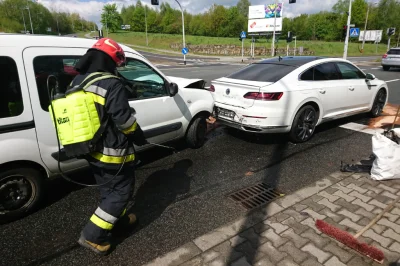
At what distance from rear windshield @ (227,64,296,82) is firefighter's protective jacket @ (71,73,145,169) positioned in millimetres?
3244

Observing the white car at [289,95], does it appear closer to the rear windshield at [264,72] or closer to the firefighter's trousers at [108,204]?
the rear windshield at [264,72]

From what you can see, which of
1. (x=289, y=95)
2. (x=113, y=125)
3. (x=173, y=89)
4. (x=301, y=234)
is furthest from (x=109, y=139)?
(x=289, y=95)

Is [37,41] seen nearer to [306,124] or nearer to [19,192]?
[19,192]

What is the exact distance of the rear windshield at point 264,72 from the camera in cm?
511

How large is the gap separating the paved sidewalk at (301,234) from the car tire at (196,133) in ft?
6.58

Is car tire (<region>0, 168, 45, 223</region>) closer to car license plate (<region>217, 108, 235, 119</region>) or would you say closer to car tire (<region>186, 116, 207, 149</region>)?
car tire (<region>186, 116, 207, 149</region>)

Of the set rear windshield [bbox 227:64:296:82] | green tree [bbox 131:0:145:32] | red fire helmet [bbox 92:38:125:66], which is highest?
green tree [bbox 131:0:145:32]

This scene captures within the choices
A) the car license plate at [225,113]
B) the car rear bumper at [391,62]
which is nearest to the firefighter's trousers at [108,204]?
the car license plate at [225,113]

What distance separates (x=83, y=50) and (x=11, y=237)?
2195 millimetres

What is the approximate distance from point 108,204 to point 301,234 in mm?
1879

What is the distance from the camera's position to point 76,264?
249 cm

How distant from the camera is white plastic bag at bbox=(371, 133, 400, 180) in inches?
151

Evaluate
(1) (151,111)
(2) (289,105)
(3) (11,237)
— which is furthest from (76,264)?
(2) (289,105)

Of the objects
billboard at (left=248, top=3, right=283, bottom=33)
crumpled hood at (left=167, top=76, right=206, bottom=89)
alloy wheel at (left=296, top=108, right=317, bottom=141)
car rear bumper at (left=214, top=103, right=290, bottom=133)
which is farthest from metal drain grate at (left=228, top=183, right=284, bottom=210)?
billboard at (left=248, top=3, right=283, bottom=33)
